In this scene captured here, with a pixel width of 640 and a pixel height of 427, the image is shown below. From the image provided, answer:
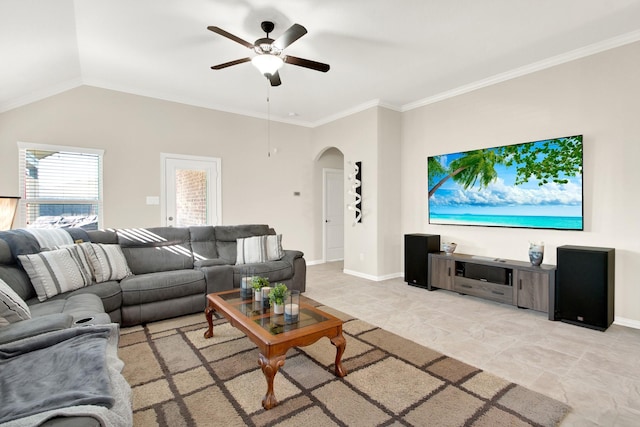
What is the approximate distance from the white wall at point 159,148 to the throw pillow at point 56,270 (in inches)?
64.8

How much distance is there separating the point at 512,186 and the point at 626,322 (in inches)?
69.2

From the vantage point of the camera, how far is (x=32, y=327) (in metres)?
1.75

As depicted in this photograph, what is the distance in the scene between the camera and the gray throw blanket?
1167mm

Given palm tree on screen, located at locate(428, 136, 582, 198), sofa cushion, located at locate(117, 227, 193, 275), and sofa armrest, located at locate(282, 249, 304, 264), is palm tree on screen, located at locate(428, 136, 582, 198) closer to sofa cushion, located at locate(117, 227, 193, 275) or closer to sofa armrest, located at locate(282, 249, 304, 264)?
sofa armrest, located at locate(282, 249, 304, 264)

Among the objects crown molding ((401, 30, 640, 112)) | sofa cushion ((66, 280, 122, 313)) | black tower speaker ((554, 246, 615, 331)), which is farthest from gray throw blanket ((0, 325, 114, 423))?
crown molding ((401, 30, 640, 112))

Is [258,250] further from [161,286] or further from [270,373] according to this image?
[270,373]

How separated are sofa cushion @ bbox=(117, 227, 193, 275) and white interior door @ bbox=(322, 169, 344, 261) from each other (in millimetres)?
3254

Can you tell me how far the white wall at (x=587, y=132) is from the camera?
320 centimetres

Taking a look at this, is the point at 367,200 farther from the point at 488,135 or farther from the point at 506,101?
the point at 506,101

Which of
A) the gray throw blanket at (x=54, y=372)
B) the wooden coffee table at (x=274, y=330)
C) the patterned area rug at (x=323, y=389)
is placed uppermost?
the gray throw blanket at (x=54, y=372)

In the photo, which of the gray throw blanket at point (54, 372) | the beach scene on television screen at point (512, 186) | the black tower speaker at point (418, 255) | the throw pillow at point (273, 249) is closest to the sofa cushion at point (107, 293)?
the gray throw blanket at point (54, 372)

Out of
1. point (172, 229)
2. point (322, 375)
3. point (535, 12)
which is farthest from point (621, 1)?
point (172, 229)

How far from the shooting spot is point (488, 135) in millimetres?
4293

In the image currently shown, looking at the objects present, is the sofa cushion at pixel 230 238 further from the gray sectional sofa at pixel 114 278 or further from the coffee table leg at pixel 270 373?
the coffee table leg at pixel 270 373
